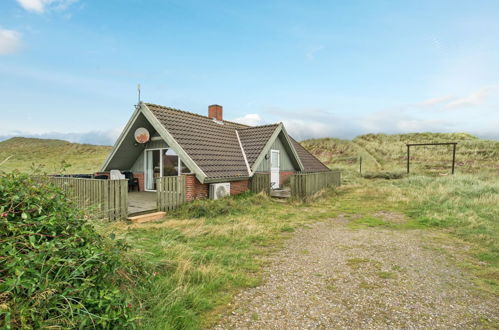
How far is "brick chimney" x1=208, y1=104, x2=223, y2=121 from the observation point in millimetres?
18953

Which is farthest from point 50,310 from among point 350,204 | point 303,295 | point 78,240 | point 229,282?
point 350,204

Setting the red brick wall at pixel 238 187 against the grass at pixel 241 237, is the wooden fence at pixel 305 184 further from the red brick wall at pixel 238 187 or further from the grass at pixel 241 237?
the red brick wall at pixel 238 187


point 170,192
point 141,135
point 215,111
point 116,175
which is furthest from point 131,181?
point 215,111

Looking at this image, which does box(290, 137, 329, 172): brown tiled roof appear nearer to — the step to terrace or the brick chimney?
the brick chimney

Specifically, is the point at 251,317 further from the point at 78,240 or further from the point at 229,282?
the point at 78,240

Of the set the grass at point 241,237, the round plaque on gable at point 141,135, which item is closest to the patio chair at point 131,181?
the round plaque on gable at point 141,135

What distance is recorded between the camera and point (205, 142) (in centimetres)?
1412

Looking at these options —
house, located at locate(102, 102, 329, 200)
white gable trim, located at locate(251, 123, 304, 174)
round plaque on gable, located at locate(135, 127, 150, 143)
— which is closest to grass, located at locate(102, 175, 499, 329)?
house, located at locate(102, 102, 329, 200)

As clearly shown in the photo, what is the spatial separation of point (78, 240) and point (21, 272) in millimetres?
850

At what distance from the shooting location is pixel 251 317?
377cm

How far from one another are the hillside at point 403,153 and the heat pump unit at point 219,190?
2718 centimetres

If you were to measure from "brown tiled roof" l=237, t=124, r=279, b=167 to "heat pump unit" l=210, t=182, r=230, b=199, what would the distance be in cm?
288

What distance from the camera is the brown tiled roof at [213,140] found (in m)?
12.6

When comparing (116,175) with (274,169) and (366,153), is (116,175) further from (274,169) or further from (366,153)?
(366,153)
